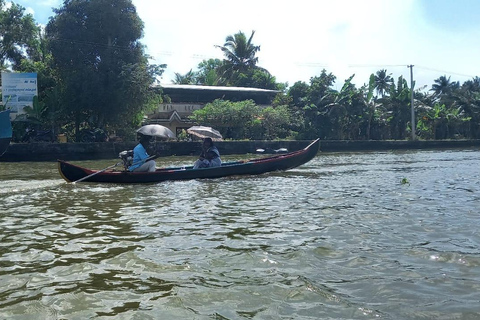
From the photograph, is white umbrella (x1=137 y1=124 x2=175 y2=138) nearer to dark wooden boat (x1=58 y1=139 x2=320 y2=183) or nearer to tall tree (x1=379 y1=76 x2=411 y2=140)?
dark wooden boat (x1=58 y1=139 x2=320 y2=183)

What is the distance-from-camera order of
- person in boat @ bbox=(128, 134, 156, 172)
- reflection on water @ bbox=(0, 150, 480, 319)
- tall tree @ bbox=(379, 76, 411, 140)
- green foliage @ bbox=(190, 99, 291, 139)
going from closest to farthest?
reflection on water @ bbox=(0, 150, 480, 319), person in boat @ bbox=(128, 134, 156, 172), green foliage @ bbox=(190, 99, 291, 139), tall tree @ bbox=(379, 76, 411, 140)

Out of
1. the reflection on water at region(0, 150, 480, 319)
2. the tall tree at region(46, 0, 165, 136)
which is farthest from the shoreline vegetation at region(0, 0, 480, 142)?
the reflection on water at region(0, 150, 480, 319)

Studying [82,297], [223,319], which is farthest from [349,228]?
[82,297]

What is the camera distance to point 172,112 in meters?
34.1

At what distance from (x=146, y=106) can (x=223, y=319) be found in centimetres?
2588

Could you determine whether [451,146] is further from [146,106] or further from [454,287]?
[454,287]

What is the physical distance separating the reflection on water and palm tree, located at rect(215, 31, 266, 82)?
35930 mm

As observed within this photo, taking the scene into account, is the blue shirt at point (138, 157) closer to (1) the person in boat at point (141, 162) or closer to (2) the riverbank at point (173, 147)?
(1) the person in boat at point (141, 162)

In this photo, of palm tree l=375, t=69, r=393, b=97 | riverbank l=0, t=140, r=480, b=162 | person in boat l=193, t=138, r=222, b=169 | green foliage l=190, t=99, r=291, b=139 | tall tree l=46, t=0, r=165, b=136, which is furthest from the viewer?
palm tree l=375, t=69, r=393, b=97

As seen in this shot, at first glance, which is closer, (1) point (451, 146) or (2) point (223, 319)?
(2) point (223, 319)

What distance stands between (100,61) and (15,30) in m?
11.5

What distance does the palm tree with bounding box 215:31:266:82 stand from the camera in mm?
43219

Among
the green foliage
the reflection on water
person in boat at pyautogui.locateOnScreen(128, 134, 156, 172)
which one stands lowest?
the reflection on water

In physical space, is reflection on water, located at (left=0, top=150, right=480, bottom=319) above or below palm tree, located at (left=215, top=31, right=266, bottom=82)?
below
